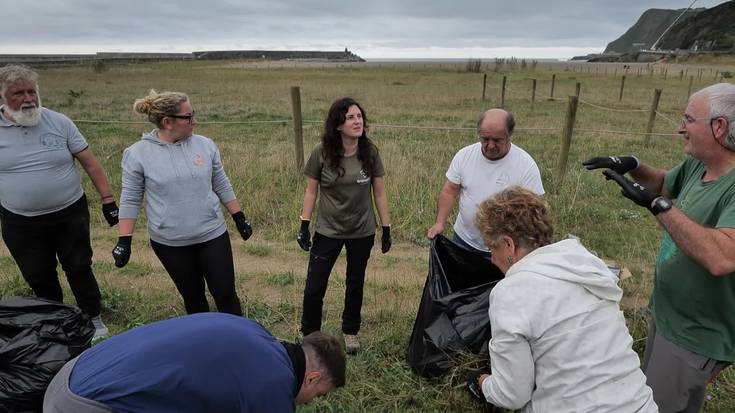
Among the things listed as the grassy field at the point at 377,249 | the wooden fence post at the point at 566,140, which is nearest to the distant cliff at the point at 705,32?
the grassy field at the point at 377,249

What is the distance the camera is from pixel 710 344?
186cm

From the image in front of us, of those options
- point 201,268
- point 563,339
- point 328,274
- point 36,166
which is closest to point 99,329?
point 201,268

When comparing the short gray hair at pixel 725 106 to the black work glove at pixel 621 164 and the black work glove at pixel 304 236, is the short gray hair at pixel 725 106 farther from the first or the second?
the black work glove at pixel 304 236

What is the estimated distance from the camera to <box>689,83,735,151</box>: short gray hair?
174cm

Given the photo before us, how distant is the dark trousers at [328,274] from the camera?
304 cm

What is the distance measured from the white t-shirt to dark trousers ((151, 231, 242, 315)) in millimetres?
1462

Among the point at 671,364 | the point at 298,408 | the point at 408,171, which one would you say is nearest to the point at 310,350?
the point at 298,408

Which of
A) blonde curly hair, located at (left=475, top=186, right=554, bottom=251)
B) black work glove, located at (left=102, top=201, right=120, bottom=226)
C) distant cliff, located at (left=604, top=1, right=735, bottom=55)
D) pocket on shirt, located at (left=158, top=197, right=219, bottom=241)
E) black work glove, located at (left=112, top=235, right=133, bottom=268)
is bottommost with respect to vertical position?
black work glove, located at (left=112, top=235, right=133, bottom=268)

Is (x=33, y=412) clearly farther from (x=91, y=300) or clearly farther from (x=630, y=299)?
(x=630, y=299)

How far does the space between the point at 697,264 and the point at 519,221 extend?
2.61 feet

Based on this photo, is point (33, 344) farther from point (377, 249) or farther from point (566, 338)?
point (377, 249)

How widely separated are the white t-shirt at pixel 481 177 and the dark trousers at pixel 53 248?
2.45 meters

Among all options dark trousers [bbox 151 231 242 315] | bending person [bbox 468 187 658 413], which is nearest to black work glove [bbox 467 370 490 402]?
bending person [bbox 468 187 658 413]

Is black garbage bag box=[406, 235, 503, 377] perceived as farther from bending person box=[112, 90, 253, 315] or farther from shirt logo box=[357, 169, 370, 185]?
bending person box=[112, 90, 253, 315]
